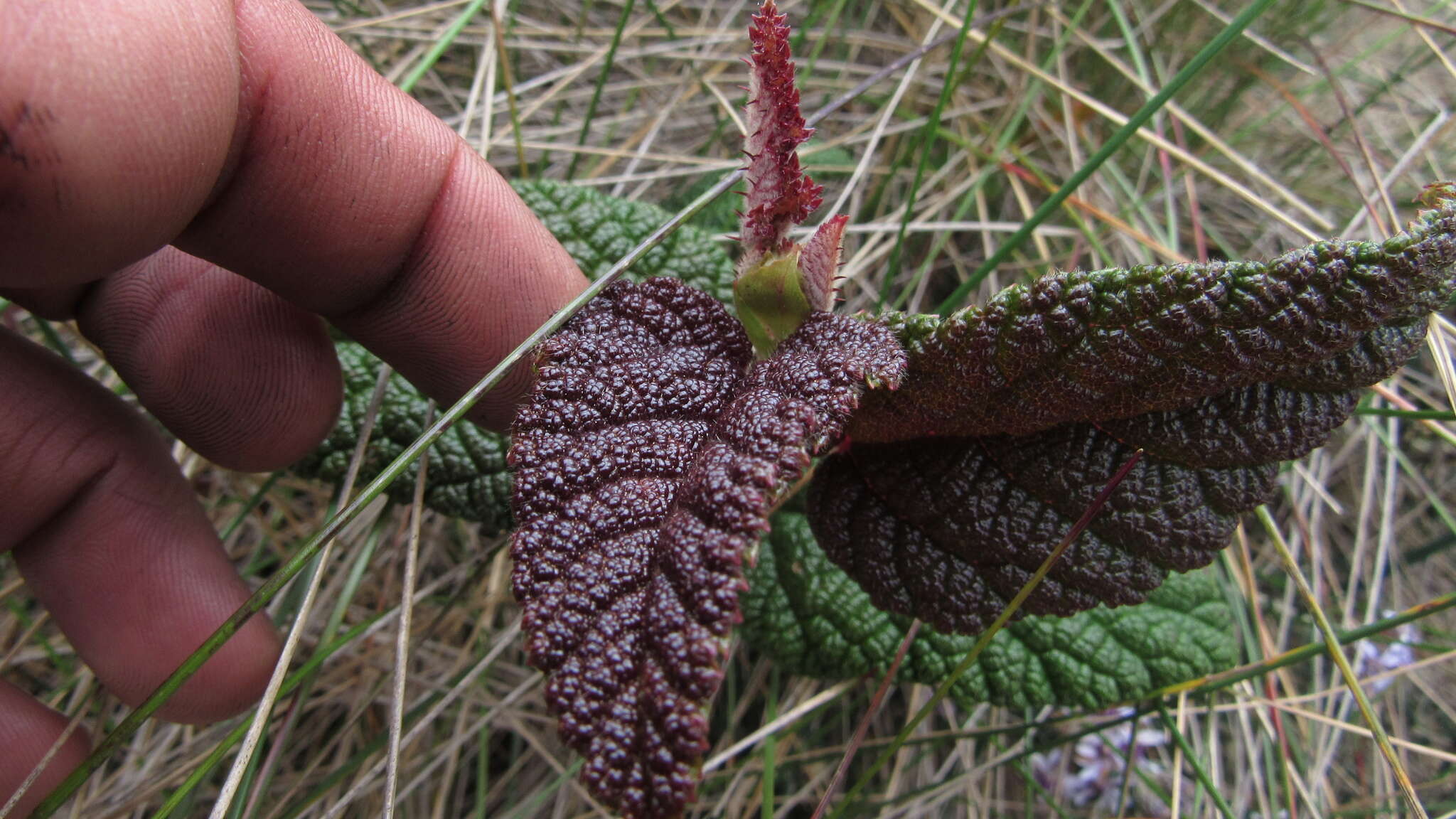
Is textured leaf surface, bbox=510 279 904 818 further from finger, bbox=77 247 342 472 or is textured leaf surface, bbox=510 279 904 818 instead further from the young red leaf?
finger, bbox=77 247 342 472

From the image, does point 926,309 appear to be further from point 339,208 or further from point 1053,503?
point 339,208

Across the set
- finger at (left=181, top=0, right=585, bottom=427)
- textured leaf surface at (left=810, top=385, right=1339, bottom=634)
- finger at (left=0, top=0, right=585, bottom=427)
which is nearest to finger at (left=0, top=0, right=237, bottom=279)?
finger at (left=0, top=0, right=585, bottom=427)

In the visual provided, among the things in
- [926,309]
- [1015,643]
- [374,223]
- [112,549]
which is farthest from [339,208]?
[926,309]

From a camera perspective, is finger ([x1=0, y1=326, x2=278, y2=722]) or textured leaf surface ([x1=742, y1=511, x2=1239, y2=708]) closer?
finger ([x1=0, y1=326, x2=278, y2=722])

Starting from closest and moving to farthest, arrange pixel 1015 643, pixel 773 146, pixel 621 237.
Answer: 1. pixel 773 146
2. pixel 1015 643
3. pixel 621 237

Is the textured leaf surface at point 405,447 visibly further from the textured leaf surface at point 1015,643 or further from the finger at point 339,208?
the textured leaf surface at point 1015,643

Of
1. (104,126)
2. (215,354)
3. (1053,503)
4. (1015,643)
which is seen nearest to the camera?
(104,126)
